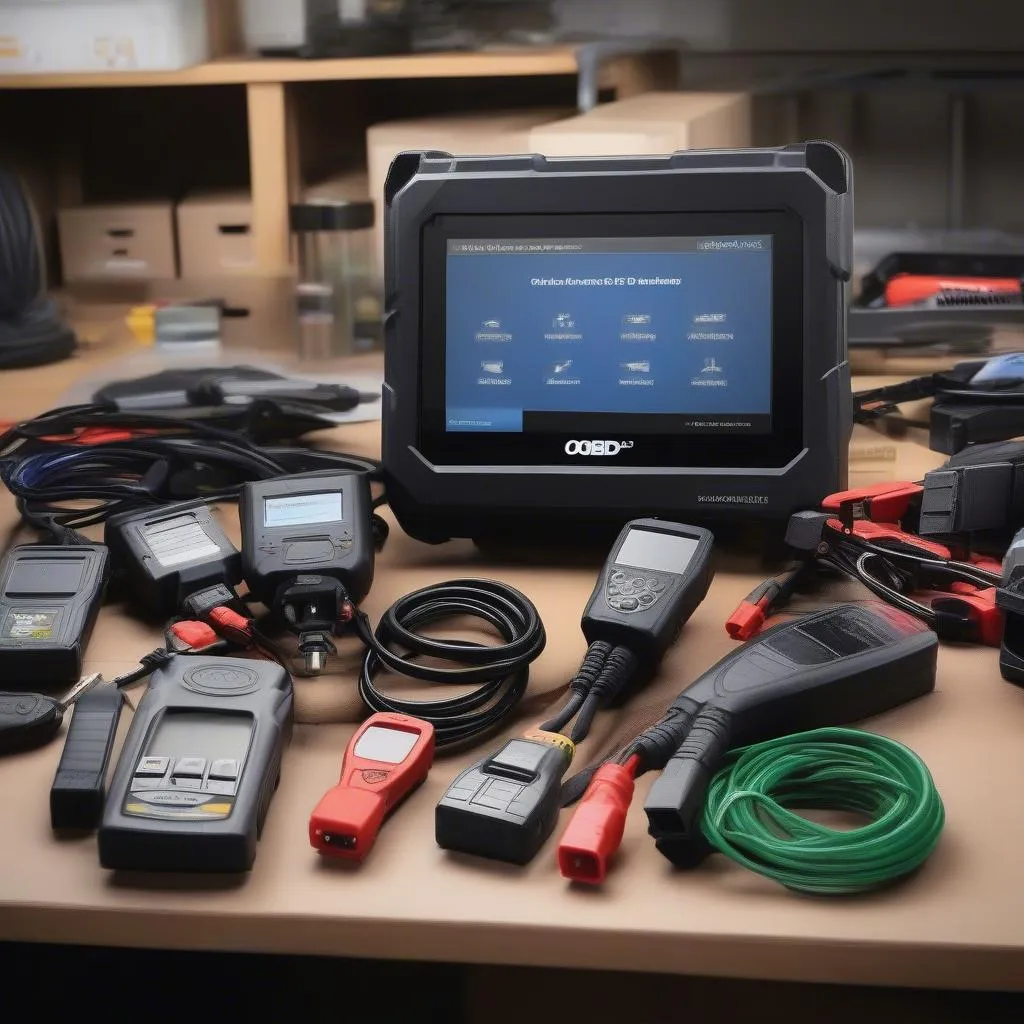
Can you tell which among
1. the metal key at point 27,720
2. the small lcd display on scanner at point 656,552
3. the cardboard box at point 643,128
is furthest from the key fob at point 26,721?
the cardboard box at point 643,128

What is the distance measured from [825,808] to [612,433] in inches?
13.3

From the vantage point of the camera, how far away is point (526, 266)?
90cm

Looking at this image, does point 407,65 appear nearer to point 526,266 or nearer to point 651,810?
point 526,266

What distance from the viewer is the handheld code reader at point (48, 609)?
75cm

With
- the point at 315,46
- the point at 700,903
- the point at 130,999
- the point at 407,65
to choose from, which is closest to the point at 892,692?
the point at 700,903

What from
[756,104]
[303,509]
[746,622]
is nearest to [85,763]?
[303,509]

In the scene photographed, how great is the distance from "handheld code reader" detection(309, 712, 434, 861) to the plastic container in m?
0.88

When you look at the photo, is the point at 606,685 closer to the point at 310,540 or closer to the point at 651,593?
the point at 651,593

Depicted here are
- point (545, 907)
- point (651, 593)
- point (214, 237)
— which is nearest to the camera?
point (545, 907)

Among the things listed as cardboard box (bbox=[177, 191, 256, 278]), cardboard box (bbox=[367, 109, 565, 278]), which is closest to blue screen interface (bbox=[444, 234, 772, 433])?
cardboard box (bbox=[367, 109, 565, 278])

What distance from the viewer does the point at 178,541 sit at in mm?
863

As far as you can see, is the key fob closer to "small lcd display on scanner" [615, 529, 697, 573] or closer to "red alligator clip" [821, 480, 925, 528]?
"small lcd display on scanner" [615, 529, 697, 573]

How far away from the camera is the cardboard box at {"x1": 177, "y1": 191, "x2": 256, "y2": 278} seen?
1746mm

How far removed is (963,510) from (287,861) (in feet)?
1.61
